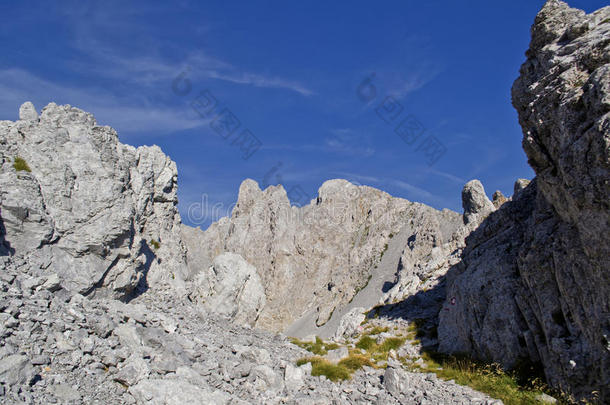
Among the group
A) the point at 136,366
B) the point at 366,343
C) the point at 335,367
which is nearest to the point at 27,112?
the point at 136,366

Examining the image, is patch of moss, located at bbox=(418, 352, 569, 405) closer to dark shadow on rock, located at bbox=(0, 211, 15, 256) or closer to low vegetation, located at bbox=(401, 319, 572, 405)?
low vegetation, located at bbox=(401, 319, 572, 405)

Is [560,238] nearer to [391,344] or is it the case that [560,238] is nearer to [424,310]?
[391,344]

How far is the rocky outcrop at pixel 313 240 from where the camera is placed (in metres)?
136

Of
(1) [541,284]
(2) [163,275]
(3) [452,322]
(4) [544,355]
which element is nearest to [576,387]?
(4) [544,355]

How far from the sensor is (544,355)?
55.9ft

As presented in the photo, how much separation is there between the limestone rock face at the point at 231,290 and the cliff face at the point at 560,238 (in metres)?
31.8

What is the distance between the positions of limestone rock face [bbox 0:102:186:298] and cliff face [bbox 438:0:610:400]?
69.7 feet

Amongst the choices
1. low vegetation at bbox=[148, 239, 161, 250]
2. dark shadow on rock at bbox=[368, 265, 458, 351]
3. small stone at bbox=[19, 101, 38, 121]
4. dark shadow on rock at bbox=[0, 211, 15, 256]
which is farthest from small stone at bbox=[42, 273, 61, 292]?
dark shadow on rock at bbox=[368, 265, 458, 351]

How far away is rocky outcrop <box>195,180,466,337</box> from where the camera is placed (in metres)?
136

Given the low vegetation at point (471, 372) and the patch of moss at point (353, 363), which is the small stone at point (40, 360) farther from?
the patch of moss at point (353, 363)

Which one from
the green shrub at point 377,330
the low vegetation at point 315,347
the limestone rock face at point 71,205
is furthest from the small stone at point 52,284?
the green shrub at point 377,330

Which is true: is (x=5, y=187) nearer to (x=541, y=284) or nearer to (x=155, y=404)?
(x=155, y=404)

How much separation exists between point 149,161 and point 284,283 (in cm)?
12706

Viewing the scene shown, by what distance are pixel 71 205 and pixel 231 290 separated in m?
31.0
